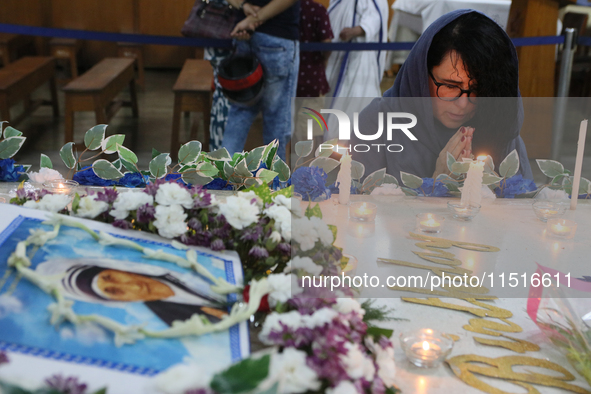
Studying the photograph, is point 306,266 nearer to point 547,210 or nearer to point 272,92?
point 547,210

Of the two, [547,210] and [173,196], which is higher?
[173,196]

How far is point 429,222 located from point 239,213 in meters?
0.51

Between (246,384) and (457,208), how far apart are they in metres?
0.88

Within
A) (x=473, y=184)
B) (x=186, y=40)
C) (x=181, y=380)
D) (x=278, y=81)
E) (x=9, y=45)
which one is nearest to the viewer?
(x=181, y=380)

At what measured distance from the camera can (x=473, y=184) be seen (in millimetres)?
1294

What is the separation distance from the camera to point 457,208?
4.20 ft

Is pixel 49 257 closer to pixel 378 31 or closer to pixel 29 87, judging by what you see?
pixel 378 31

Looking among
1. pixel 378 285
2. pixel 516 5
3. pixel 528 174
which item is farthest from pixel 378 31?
pixel 378 285

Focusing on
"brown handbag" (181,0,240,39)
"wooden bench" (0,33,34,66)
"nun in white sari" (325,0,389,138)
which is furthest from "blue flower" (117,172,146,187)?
"wooden bench" (0,33,34,66)

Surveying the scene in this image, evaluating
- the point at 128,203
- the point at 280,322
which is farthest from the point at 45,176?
the point at 280,322

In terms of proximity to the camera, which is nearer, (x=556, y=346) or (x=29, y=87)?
(x=556, y=346)

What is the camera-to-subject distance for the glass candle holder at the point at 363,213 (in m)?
1.22

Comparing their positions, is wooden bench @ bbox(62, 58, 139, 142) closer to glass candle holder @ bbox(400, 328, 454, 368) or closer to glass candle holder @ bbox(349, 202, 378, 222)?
glass candle holder @ bbox(349, 202, 378, 222)

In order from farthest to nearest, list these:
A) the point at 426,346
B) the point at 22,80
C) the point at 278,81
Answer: the point at 22,80
the point at 278,81
the point at 426,346
